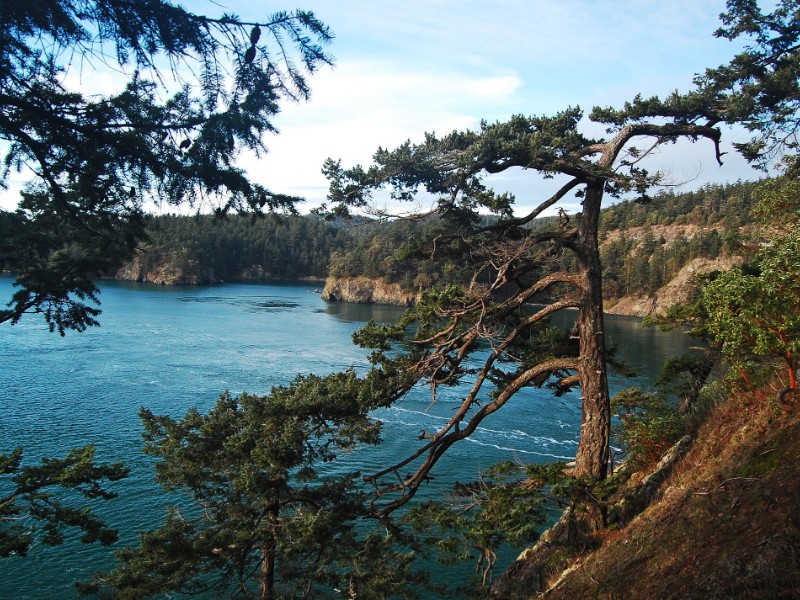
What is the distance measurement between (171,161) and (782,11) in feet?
31.0

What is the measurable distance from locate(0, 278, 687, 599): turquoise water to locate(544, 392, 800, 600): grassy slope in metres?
3.10

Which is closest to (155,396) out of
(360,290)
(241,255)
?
(360,290)

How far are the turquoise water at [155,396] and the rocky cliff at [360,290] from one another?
93.4ft

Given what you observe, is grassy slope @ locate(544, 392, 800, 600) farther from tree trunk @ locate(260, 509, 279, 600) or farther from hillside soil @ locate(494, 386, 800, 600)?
tree trunk @ locate(260, 509, 279, 600)

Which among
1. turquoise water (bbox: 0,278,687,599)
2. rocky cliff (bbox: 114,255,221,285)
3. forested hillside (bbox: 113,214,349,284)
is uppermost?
forested hillside (bbox: 113,214,349,284)

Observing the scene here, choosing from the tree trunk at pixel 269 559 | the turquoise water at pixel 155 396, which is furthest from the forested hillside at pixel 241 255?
the tree trunk at pixel 269 559

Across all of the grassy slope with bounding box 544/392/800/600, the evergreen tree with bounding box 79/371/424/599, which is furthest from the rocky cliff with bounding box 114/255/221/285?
the grassy slope with bounding box 544/392/800/600

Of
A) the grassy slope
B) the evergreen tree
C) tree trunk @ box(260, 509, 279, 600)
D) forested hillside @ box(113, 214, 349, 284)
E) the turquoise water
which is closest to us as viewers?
the grassy slope

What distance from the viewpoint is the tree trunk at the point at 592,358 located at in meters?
7.68

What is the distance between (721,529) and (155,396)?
77.4ft

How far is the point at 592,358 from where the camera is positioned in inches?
310

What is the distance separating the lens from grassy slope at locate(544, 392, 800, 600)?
15.1 ft

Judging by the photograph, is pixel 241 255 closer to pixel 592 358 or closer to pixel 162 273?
pixel 162 273

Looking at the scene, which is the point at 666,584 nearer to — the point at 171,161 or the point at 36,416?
the point at 171,161
